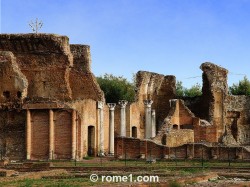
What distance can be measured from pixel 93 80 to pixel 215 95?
12.2m

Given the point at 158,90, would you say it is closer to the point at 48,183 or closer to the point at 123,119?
the point at 123,119

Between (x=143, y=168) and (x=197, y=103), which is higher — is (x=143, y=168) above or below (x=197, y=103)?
below

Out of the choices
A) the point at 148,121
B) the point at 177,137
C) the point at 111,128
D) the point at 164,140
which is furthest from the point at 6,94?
the point at 148,121

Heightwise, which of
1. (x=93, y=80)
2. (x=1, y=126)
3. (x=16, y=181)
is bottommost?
(x=16, y=181)

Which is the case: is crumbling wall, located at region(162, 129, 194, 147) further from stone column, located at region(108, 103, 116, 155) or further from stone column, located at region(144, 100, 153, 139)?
stone column, located at region(144, 100, 153, 139)

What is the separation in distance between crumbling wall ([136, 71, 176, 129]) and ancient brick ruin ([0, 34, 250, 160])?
0.07 metres

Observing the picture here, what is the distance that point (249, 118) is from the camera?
5206cm

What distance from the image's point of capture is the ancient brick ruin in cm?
3441

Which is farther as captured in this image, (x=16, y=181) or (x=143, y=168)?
(x=143, y=168)

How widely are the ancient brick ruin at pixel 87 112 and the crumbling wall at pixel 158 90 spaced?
7cm

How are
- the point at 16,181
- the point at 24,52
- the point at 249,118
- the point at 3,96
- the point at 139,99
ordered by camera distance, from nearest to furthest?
the point at 16,181
the point at 3,96
the point at 24,52
the point at 139,99
the point at 249,118

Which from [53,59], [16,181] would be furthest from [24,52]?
[16,181]

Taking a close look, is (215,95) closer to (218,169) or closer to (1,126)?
(1,126)

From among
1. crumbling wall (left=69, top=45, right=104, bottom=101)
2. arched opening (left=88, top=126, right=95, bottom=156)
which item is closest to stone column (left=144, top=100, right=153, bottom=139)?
crumbling wall (left=69, top=45, right=104, bottom=101)
